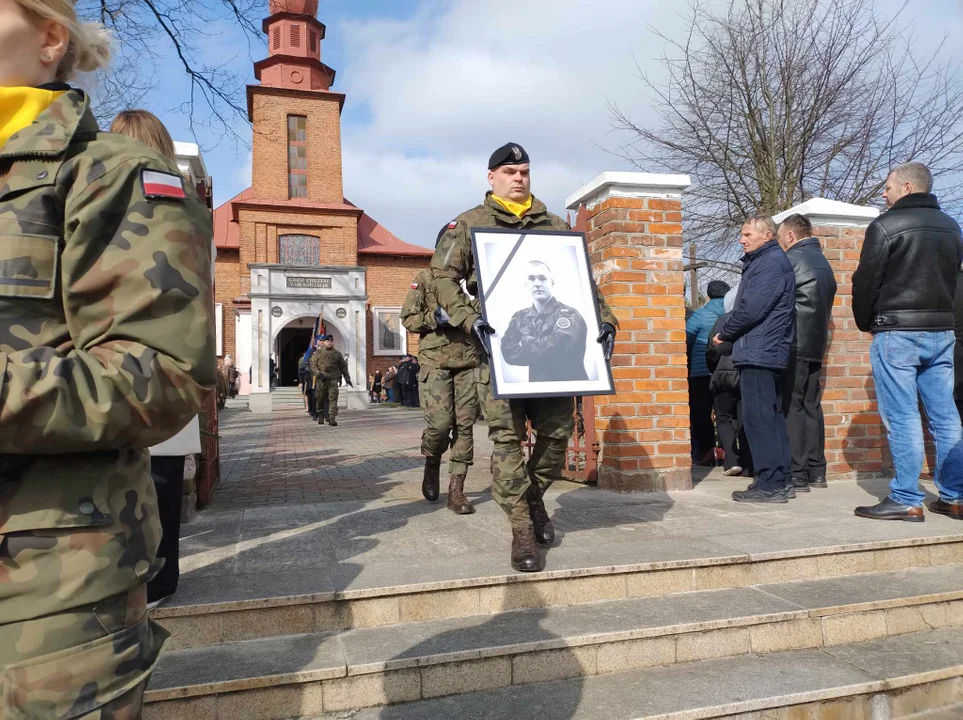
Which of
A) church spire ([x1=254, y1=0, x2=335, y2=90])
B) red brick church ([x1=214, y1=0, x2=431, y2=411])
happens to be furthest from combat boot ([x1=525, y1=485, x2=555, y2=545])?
church spire ([x1=254, y1=0, x2=335, y2=90])

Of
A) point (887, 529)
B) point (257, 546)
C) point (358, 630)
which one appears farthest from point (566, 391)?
point (887, 529)

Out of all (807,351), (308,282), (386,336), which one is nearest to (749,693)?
(807,351)

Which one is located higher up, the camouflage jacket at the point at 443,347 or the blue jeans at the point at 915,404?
the camouflage jacket at the point at 443,347

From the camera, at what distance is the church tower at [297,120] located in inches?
1223

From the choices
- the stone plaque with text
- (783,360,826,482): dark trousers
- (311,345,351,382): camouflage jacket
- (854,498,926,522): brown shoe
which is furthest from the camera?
the stone plaque with text

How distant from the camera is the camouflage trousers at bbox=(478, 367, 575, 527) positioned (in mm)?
3320

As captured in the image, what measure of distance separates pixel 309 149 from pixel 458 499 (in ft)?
98.8

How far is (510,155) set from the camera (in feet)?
12.1

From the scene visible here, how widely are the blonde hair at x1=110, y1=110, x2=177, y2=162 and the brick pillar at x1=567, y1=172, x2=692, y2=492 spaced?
339cm

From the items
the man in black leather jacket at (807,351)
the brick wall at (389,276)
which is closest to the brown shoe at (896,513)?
the man in black leather jacket at (807,351)

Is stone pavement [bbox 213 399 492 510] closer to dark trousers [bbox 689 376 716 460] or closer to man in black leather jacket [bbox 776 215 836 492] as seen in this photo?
dark trousers [bbox 689 376 716 460]

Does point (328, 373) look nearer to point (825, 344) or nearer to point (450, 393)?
point (450, 393)

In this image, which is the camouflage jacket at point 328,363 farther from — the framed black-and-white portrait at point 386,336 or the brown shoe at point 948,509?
the framed black-and-white portrait at point 386,336

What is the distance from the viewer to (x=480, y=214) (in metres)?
3.79
